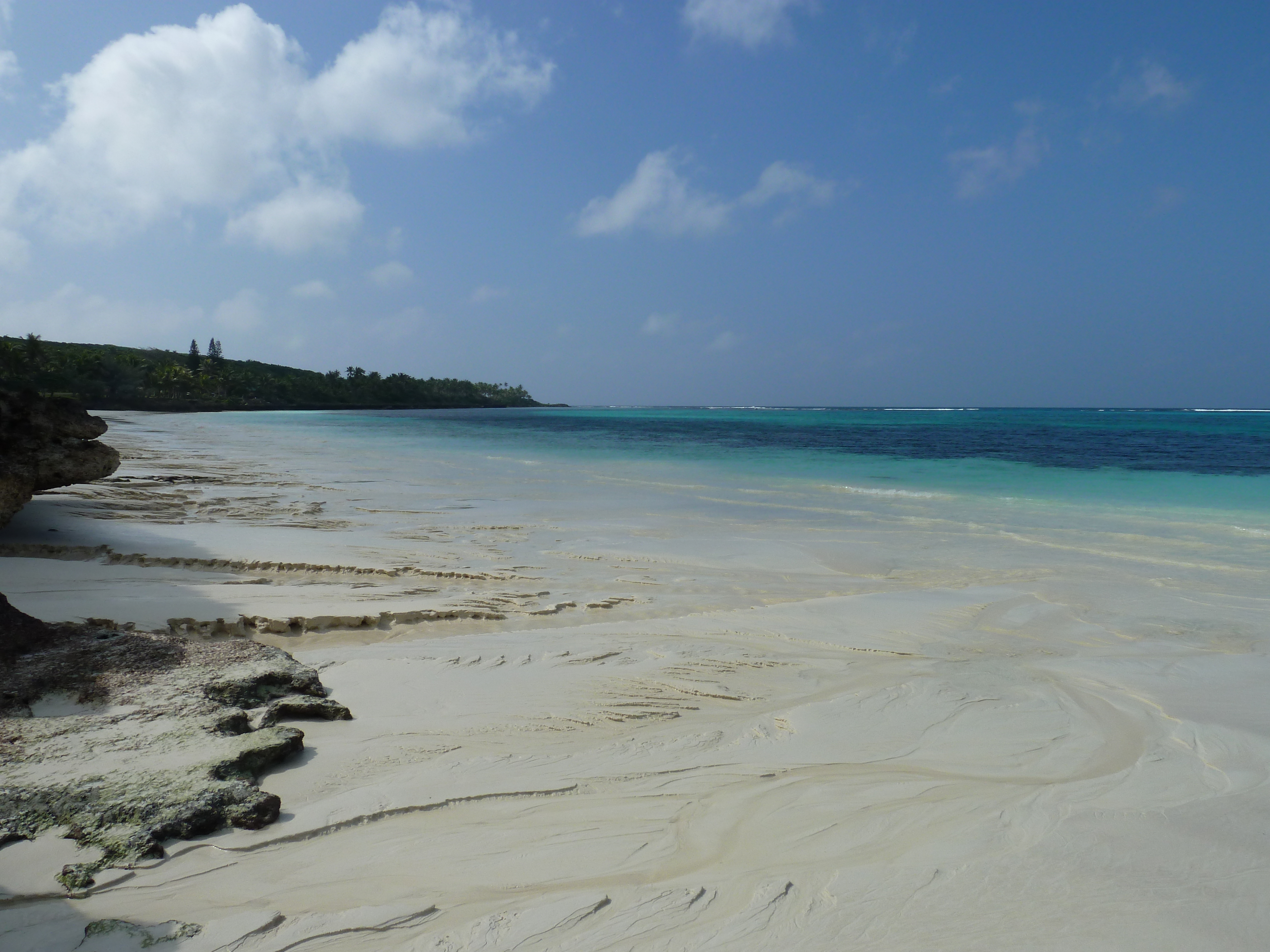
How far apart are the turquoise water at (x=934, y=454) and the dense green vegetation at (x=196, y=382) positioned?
16561 millimetres

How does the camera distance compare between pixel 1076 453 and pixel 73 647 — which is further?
pixel 1076 453

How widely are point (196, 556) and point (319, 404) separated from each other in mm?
108053

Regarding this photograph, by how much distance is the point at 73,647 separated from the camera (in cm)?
331

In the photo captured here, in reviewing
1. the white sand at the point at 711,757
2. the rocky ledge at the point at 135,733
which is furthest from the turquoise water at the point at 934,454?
the rocky ledge at the point at 135,733

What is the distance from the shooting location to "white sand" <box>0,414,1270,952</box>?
78.7 inches

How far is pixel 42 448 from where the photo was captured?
6.89 m

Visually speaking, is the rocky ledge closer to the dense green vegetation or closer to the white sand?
the white sand

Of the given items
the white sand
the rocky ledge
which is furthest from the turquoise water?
the rocky ledge

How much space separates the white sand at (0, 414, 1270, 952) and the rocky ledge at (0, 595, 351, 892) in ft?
0.31

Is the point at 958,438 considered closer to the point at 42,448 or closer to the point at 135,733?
the point at 42,448

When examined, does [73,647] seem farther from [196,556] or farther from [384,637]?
[196,556]

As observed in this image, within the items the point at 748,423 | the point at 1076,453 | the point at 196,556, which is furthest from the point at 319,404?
the point at 196,556

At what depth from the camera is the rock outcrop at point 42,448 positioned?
6520 mm

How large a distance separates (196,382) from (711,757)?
310 feet
